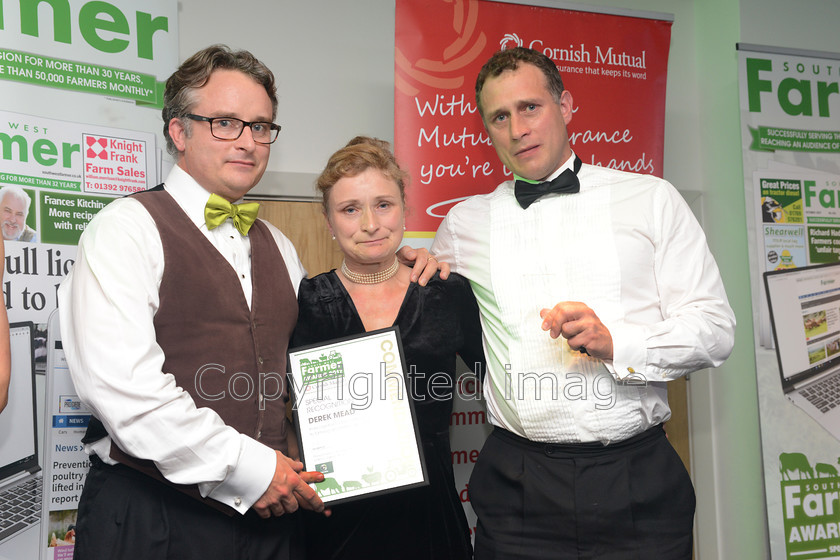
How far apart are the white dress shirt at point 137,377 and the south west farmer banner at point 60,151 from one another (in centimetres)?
79

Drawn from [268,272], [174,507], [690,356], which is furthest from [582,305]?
[174,507]

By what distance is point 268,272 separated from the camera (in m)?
2.17

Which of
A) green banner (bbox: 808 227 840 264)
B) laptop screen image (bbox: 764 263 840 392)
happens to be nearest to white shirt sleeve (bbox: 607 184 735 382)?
laptop screen image (bbox: 764 263 840 392)

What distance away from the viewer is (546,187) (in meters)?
2.34

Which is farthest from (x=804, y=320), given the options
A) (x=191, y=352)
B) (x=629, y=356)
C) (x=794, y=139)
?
(x=191, y=352)

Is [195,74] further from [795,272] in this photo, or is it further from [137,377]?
[795,272]

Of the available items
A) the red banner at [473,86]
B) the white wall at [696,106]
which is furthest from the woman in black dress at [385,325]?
the white wall at [696,106]

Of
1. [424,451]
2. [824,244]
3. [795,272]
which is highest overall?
[824,244]

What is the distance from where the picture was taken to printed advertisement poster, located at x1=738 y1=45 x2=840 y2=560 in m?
3.55

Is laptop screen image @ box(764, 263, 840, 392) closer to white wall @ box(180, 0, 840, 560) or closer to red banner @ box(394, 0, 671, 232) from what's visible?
white wall @ box(180, 0, 840, 560)

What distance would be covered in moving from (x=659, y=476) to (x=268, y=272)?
52.6 inches

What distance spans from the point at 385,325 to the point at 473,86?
1.41 meters

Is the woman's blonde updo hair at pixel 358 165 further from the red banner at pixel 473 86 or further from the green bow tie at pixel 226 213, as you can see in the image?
the red banner at pixel 473 86

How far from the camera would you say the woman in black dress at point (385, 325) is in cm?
219
